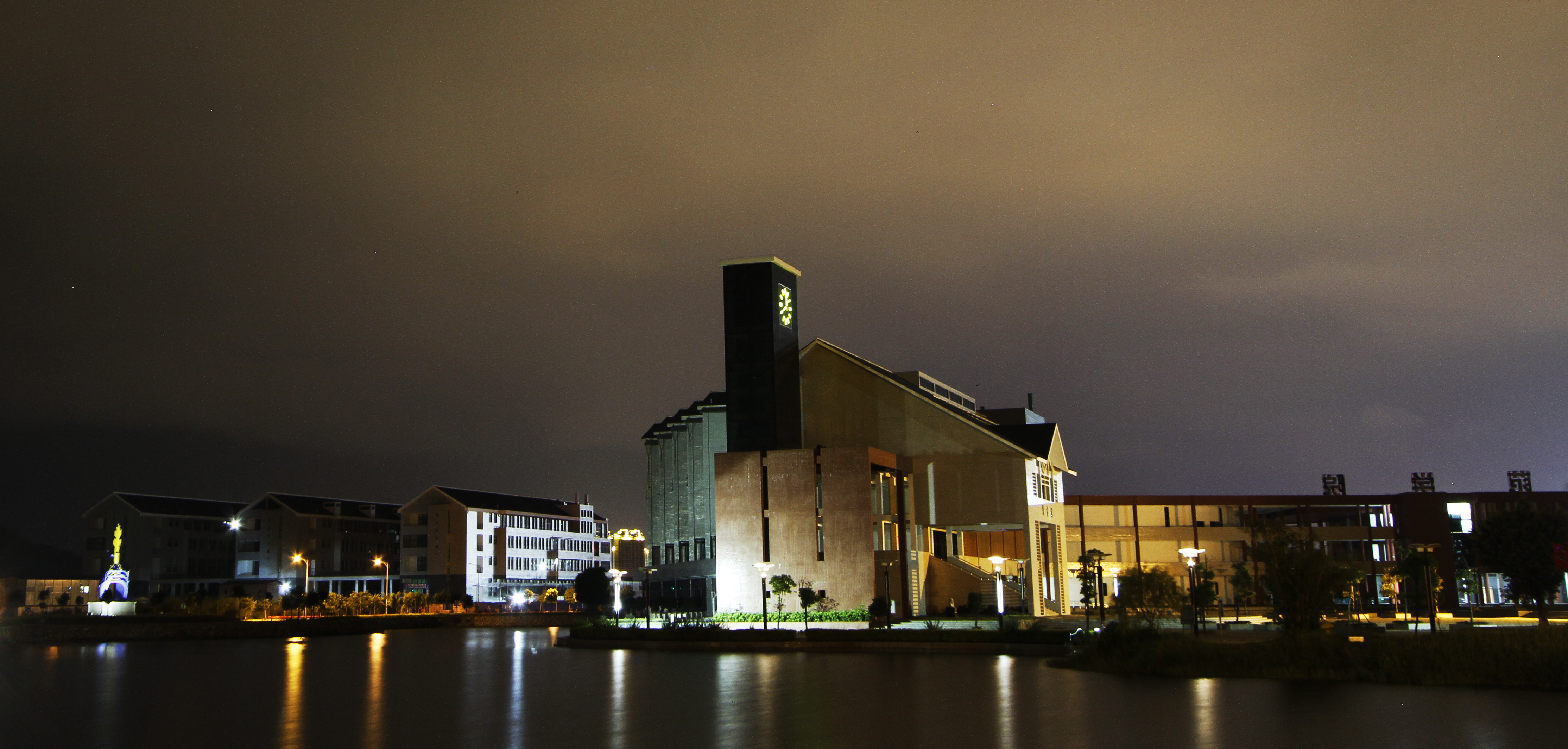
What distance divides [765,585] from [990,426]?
3017 cm

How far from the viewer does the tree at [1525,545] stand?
5891cm

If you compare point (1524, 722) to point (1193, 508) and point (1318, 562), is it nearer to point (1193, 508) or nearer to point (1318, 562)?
point (1318, 562)

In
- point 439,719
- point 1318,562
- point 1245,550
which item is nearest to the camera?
point 439,719

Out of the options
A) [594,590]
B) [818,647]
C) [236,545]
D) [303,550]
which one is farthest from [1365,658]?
[236,545]

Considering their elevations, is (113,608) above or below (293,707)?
above

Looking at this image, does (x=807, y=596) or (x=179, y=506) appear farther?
(x=179, y=506)

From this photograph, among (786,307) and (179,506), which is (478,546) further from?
(786,307)

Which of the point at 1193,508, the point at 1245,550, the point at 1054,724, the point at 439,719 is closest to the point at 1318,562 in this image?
the point at 1054,724

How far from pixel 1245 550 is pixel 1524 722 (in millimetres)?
55220

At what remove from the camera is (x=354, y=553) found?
360 ft

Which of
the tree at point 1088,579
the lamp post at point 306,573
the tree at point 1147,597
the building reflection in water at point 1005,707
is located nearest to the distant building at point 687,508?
the lamp post at point 306,573

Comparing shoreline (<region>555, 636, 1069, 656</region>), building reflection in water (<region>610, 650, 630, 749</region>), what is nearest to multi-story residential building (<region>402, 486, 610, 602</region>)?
shoreline (<region>555, 636, 1069, 656</region>)

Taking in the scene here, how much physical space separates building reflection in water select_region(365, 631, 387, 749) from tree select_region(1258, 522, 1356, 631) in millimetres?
21951

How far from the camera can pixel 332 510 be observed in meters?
108
